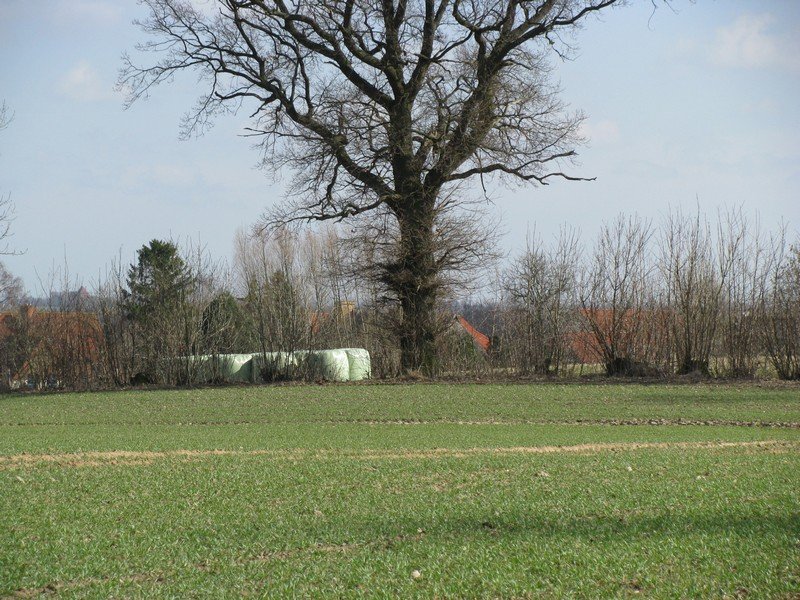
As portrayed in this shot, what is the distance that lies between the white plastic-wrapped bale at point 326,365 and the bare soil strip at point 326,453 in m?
16.9

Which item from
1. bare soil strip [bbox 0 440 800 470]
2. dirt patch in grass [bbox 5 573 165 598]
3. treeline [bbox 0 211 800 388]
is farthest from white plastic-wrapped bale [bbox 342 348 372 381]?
dirt patch in grass [bbox 5 573 165 598]

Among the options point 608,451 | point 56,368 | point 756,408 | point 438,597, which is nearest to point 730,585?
point 438,597

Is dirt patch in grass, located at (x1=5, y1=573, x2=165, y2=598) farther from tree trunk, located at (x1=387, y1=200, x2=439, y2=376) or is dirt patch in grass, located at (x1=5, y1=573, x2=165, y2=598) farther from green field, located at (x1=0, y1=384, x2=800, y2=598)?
tree trunk, located at (x1=387, y1=200, x2=439, y2=376)

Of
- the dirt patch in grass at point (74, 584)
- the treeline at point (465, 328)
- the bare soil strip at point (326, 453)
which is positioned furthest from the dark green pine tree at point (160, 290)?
the dirt patch in grass at point (74, 584)

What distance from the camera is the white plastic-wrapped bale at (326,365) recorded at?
103ft

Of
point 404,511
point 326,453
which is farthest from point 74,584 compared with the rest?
point 326,453

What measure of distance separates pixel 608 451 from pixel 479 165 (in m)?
18.1

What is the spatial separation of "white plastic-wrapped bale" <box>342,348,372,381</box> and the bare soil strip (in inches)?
694

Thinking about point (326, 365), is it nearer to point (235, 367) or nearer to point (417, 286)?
point (235, 367)

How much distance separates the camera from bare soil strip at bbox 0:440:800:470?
1301 cm

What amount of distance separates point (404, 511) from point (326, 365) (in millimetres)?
22585

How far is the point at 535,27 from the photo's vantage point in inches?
1185

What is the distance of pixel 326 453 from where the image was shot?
551 inches

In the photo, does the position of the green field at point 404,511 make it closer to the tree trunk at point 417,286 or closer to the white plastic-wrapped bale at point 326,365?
the tree trunk at point 417,286
